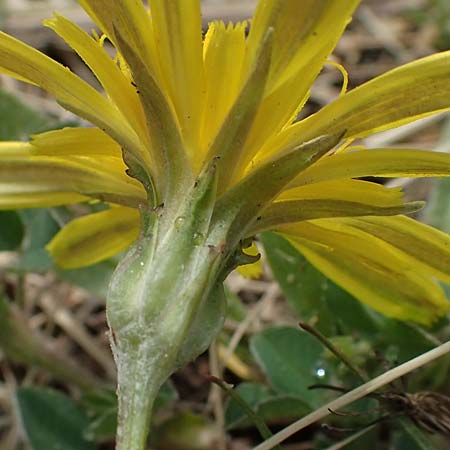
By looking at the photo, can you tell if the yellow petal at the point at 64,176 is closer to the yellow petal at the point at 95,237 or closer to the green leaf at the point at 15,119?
the yellow petal at the point at 95,237

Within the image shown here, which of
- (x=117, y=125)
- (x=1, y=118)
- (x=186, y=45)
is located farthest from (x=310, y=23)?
(x=1, y=118)

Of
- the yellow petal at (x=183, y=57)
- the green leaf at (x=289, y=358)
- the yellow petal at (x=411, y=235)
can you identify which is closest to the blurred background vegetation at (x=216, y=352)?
the green leaf at (x=289, y=358)

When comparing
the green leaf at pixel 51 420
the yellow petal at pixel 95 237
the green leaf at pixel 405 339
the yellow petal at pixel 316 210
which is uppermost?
the yellow petal at pixel 316 210

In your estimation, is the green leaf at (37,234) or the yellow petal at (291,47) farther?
the green leaf at (37,234)

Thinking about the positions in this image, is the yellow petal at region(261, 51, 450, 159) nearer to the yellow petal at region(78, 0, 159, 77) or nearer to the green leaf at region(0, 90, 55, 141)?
the yellow petal at region(78, 0, 159, 77)

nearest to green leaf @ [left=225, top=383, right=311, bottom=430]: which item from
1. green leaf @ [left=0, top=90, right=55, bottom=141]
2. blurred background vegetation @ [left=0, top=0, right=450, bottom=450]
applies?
blurred background vegetation @ [left=0, top=0, right=450, bottom=450]

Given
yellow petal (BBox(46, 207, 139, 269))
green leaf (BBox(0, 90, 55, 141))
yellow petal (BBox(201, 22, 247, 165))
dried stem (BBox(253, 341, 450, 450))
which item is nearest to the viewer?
yellow petal (BBox(201, 22, 247, 165))
